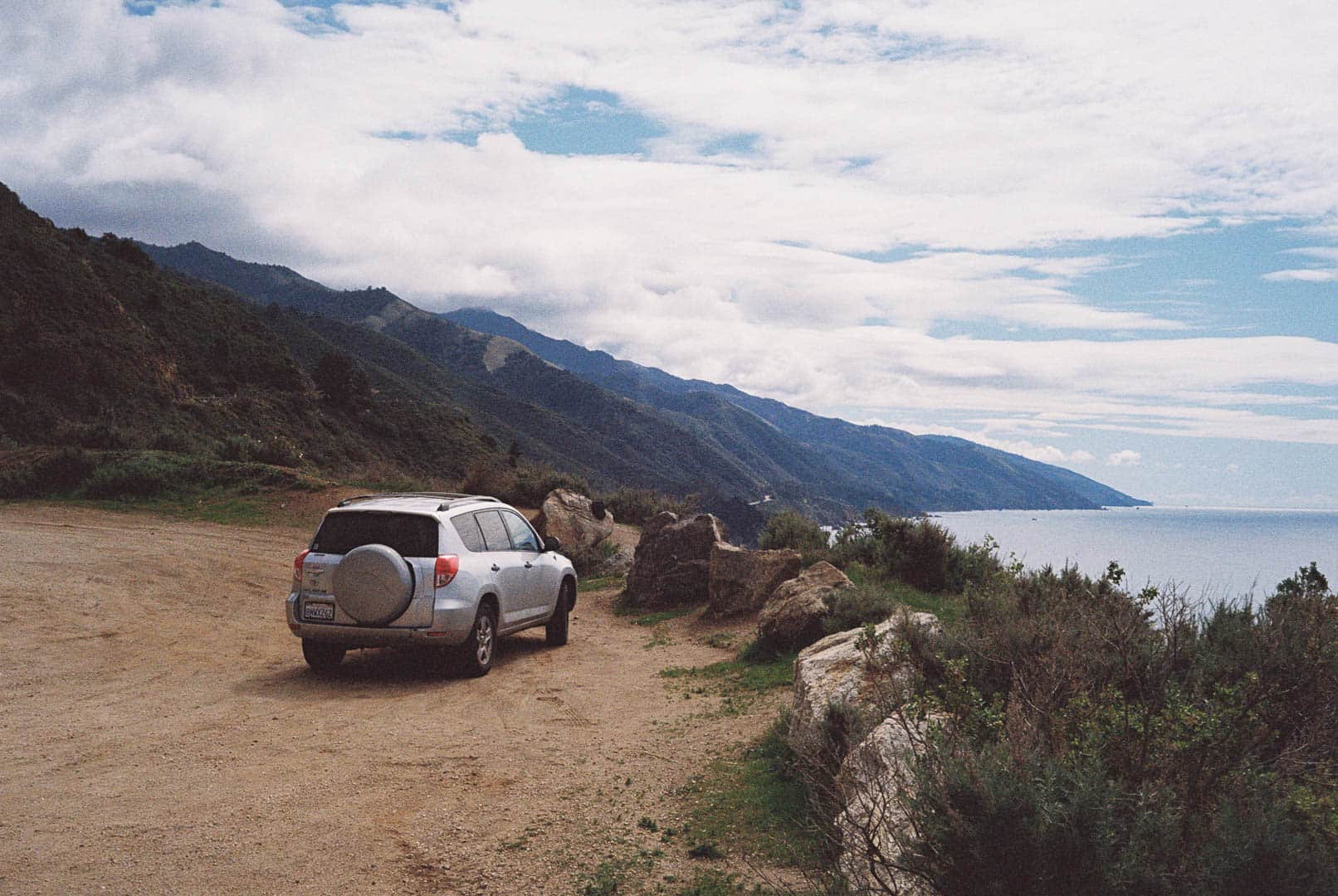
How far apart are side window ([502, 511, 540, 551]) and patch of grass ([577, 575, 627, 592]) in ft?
21.2

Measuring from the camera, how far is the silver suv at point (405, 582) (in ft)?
28.8

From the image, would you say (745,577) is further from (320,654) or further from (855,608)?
(320,654)

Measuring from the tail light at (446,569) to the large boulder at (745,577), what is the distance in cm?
567

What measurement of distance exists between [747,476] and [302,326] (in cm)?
10257

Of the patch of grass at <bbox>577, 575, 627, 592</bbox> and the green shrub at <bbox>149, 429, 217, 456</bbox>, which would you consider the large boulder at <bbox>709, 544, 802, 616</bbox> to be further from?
the green shrub at <bbox>149, 429, 217, 456</bbox>

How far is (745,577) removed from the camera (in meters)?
13.6

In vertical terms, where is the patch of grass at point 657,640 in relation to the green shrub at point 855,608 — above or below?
below

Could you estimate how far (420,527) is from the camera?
9.30 m

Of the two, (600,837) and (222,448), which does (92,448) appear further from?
(600,837)

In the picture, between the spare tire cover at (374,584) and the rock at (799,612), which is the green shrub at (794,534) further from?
the spare tire cover at (374,584)

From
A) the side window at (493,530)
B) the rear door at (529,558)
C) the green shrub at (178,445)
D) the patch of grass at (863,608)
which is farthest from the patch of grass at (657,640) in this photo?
the green shrub at (178,445)

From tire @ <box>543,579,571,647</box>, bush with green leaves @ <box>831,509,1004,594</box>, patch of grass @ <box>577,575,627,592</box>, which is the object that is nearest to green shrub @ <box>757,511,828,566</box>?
bush with green leaves @ <box>831,509,1004,594</box>

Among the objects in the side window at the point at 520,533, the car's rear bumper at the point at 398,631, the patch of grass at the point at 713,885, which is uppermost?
the side window at the point at 520,533

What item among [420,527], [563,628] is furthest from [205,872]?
[563,628]
